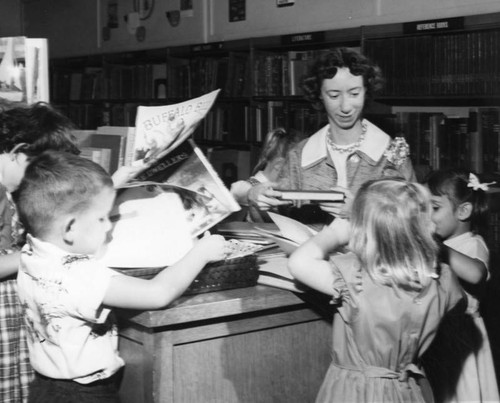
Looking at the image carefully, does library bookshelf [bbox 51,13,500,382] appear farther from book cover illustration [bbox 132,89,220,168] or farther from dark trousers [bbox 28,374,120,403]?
dark trousers [bbox 28,374,120,403]

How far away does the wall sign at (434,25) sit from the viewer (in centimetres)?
411

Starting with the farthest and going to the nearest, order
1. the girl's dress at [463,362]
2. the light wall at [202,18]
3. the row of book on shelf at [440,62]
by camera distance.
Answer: the light wall at [202,18] < the row of book on shelf at [440,62] < the girl's dress at [463,362]

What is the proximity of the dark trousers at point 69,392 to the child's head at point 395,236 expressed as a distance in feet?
1.94

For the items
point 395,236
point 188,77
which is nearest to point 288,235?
point 395,236

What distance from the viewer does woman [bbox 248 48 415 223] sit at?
2430mm

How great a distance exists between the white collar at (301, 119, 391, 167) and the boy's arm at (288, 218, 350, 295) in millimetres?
746

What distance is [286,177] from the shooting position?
2.60 meters

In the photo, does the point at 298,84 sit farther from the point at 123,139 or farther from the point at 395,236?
the point at 395,236

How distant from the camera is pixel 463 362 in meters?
2.27

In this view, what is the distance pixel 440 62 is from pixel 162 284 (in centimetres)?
309

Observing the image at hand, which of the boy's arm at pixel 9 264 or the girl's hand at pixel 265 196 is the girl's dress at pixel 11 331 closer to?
the boy's arm at pixel 9 264

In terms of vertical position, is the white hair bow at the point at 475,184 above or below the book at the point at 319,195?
above

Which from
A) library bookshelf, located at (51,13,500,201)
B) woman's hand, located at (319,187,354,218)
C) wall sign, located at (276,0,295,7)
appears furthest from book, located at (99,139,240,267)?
wall sign, located at (276,0,295,7)

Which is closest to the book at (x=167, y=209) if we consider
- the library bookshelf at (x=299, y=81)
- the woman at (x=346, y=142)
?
the woman at (x=346, y=142)
